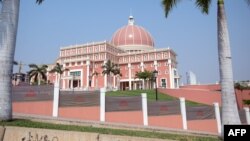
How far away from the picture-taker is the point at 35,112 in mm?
16391

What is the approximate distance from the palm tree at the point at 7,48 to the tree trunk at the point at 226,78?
8114 mm

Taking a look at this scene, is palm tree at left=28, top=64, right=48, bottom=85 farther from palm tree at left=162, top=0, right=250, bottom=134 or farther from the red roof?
palm tree at left=162, top=0, right=250, bottom=134

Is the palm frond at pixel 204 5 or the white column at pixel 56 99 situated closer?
the palm frond at pixel 204 5

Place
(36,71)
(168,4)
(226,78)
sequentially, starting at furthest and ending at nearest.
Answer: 1. (36,71)
2. (168,4)
3. (226,78)

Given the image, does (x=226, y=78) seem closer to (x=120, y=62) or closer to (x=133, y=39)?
(x=120, y=62)

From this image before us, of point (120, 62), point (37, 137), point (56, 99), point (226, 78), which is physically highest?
point (120, 62)

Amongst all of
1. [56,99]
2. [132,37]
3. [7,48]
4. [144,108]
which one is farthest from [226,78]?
[132,37]

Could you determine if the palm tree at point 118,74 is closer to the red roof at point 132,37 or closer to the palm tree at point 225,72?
the red roof at point 132,37

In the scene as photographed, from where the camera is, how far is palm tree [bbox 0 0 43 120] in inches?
336

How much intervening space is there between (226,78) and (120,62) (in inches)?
2709

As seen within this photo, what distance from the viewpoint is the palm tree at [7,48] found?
8539 mm

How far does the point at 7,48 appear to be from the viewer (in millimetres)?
8930

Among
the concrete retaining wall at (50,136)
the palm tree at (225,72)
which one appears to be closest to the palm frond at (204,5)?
the palm tree at (225,72)

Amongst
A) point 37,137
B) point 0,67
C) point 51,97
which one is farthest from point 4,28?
point 51,97
